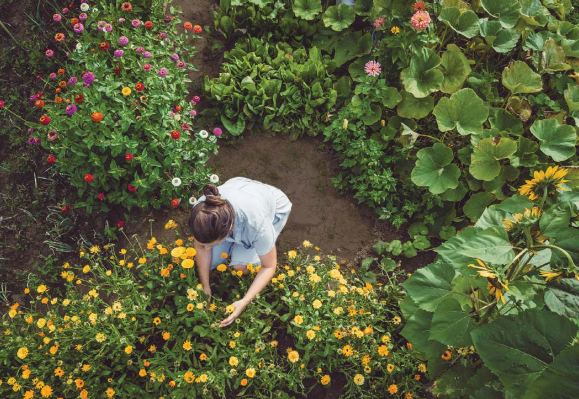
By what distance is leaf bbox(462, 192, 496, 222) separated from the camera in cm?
305

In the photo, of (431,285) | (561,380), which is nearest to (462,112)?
(431,285)

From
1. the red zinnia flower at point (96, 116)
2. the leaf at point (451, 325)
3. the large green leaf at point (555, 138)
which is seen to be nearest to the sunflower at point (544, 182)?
the leaf at point (451, 325)

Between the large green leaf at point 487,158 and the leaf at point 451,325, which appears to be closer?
the leaf at point 451,325

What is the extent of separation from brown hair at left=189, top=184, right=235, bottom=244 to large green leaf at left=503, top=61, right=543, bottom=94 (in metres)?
2.66

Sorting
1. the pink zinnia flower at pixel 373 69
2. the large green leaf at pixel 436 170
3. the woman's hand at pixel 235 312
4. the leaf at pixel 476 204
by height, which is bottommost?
the woman's hand at pixel 235 312

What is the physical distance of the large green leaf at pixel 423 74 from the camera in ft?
10.6

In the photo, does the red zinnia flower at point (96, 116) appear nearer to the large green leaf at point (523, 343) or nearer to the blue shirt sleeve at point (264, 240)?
the blue shirt sleeve at point (264, 240)

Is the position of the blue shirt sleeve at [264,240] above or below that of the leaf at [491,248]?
below

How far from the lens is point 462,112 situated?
10.2ft

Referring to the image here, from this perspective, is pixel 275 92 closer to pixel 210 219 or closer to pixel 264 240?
pixel 264 240

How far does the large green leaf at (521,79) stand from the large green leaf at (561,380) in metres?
2.94

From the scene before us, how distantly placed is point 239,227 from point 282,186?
1.25m

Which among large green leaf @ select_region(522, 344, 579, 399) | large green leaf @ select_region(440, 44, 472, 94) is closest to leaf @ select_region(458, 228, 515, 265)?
large green leaf @ select_region(522, 344, 579, 399)

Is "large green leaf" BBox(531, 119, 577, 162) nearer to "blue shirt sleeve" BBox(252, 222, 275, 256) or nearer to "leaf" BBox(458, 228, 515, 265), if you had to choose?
"leaf" BBox(458, 228, 515, 265)
